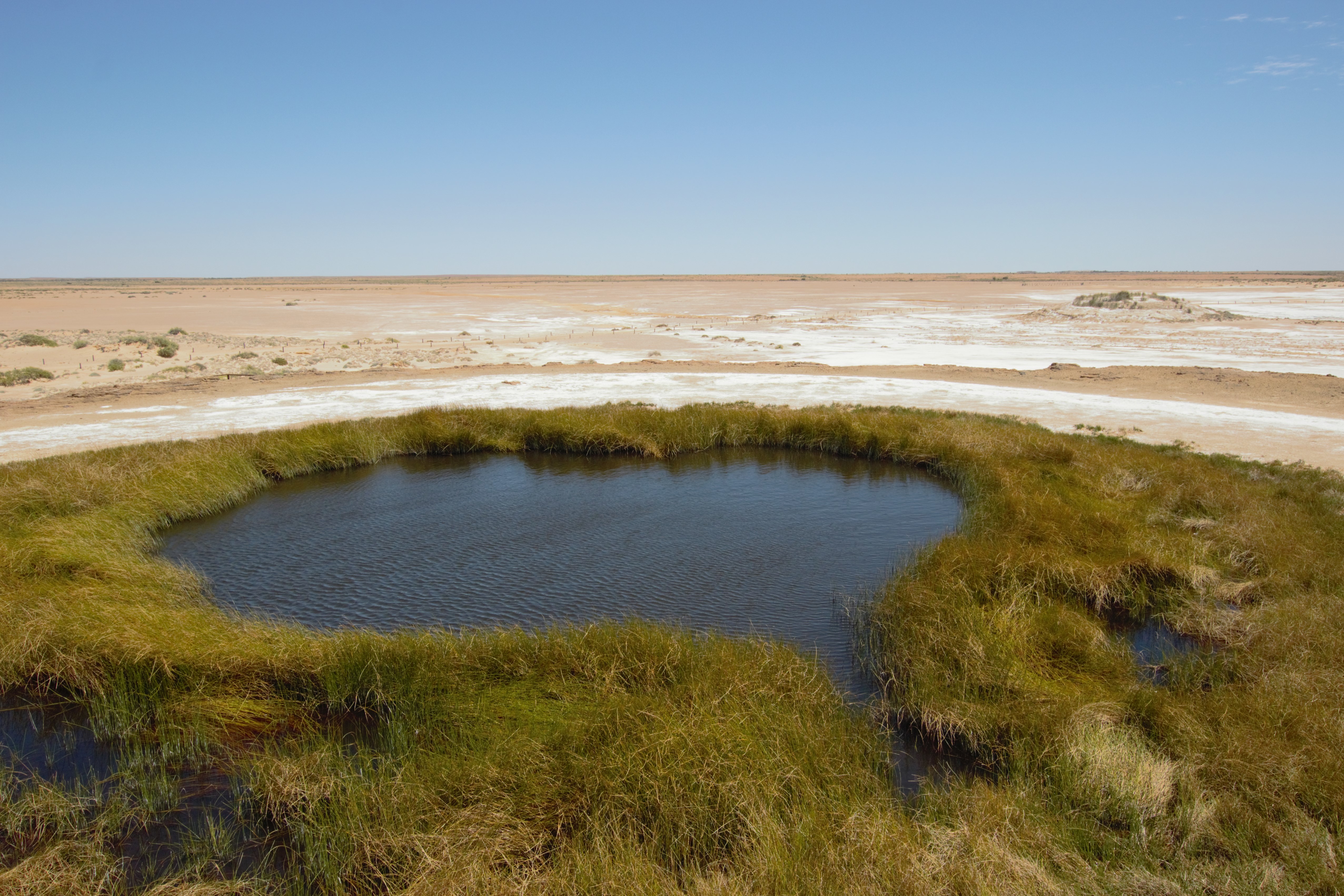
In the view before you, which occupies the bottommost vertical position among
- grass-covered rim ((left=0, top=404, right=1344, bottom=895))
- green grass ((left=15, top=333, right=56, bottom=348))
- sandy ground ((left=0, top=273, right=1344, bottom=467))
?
grass-covered rim ((left=0, top=404, right=1344, bottom=895))

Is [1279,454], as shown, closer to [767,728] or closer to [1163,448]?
[1163,448]

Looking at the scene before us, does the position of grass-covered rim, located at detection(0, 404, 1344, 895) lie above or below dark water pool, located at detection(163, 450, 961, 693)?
above

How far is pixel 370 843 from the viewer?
484 cm

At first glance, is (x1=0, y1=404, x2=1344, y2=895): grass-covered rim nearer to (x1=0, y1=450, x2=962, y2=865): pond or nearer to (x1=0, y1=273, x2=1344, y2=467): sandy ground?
(x1=0, y1=450, x2=962, y2=865): pond

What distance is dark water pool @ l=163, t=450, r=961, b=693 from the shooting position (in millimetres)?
8922

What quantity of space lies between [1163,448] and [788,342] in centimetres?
2362

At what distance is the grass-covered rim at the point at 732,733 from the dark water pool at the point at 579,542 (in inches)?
34.6

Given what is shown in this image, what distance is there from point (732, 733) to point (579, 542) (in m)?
5.91

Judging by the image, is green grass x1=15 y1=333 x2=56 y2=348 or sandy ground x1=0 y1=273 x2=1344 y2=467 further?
green grass x1=15 y1=333 x2=56 y2=348

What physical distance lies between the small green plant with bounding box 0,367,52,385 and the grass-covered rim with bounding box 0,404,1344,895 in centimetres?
1640

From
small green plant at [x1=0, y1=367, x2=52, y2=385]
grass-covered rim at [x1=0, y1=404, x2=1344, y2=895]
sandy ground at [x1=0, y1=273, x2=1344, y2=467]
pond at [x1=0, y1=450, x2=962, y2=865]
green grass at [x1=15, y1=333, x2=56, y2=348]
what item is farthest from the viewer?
green grass at [x1=15, y1=333, x2=56, y2=348]

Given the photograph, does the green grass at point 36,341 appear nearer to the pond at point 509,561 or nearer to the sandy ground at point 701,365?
the sandy ground at point 701,365

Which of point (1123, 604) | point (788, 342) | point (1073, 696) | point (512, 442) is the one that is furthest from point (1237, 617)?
point (788, 342)

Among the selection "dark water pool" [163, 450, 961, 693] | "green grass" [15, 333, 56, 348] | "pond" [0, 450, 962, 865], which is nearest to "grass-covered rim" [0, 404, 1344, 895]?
"pond" [0, 450, 962, 865]
